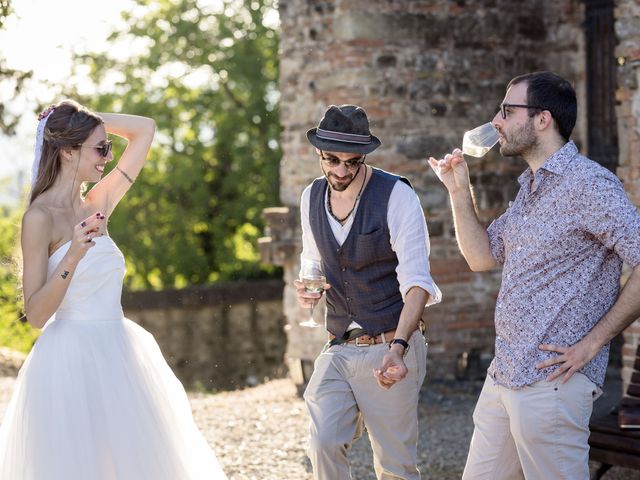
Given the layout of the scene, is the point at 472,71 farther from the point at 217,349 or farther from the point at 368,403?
the point at 217,349

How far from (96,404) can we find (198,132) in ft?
54.6

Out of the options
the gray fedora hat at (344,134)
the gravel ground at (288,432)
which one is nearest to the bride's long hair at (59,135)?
the gray fedora hat at (344,134)

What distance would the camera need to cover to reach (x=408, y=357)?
15.0 feet

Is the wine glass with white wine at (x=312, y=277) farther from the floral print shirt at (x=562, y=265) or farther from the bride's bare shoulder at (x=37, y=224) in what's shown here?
the bride's bare shoulder at (x=37, y=224)

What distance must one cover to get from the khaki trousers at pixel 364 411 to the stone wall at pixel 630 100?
10.7 ft

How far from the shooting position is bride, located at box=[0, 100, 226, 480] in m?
4.37

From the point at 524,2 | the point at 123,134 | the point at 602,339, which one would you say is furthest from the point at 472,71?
the point at 602,339

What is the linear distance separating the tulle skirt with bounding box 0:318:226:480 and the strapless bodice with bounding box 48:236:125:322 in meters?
0.04

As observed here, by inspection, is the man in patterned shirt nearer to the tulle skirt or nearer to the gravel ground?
the tulle skirt

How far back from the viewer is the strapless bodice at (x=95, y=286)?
15.0 ft

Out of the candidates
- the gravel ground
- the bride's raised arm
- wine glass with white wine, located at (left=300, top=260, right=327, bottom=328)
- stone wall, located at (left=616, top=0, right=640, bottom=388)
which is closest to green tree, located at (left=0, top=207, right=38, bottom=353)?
the gravel ground

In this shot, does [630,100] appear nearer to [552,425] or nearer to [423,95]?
[423,95]

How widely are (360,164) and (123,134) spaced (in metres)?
1.16

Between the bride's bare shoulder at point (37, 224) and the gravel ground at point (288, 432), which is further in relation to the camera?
the gravel ground at point (288, 432)
